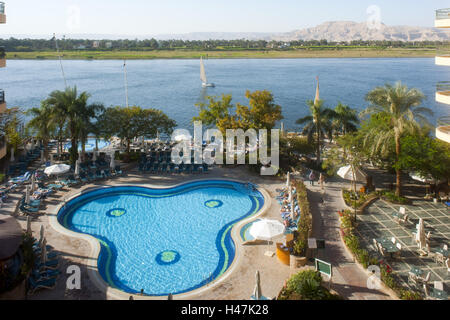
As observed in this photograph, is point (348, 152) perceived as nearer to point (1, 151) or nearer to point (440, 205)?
point (440, 205)

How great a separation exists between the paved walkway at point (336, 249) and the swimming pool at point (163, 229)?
362 centimetres

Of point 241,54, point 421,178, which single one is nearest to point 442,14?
point 421,178

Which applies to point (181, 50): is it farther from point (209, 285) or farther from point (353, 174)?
point (209, 285)

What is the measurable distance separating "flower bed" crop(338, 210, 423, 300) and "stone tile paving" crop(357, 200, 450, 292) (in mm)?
481

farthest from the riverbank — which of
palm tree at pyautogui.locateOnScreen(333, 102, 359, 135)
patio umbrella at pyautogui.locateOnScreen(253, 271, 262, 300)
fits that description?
patio umbrella at pyautogui.locateOnScreen(253, 271, 262, 300)

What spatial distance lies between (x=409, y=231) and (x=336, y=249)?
4209 mm

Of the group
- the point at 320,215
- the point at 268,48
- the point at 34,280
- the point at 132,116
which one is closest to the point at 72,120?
the point at 132,116

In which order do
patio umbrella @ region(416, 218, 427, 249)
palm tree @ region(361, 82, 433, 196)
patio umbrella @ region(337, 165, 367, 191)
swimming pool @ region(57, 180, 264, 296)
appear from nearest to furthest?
swimming pool @ region(57, 180, 264, 296) → patio umbrella @ region(416, 218, 427, 249) → palm tree @ region(361, 82, 433, 196) → patio umbrella @ region(337, 165, 367, 191)

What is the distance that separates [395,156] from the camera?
2167cm

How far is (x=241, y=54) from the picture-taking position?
193 meters

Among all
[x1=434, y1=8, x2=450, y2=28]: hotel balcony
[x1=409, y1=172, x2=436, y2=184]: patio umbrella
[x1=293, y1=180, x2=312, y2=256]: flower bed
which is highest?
[x1=434, y1=8, x2=450, y2=28]: hotel balcony

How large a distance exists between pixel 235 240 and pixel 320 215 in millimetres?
5187

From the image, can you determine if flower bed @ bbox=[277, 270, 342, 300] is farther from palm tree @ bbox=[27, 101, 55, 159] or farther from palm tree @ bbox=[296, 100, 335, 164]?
palm tree @ bbox=[27, 101, 55, 159]

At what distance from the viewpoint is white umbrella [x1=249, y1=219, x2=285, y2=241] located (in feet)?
50.9
